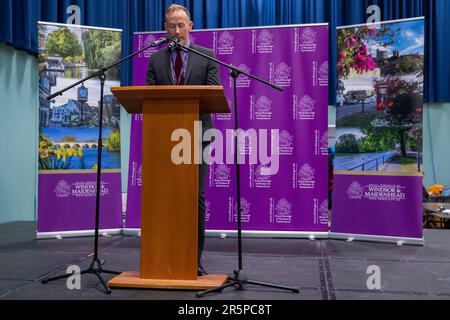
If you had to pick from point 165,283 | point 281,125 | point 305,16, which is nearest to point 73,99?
point 281,125

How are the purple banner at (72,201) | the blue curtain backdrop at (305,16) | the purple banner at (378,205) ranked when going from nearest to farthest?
the purple banner at (378,205) < the purple banner at (72,201) < the blue curtain backdrop at (305,16)

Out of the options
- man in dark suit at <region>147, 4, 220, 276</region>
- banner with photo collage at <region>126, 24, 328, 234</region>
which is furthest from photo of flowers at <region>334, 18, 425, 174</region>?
man in dark suit at <region>147, 4, 220, 276</region>

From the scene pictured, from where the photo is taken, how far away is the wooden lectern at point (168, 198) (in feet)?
9.04

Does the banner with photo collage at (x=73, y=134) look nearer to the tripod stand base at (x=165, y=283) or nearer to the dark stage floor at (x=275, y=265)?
the dark stage floor at (x=275, y=265)

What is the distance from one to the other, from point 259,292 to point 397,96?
111 inches

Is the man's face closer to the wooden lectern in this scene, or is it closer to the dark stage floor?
the wooden lectern

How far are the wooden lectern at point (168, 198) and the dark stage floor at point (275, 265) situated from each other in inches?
4.8

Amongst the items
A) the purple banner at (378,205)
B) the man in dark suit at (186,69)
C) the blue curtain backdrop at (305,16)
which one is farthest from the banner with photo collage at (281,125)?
the blue curtain backdrop at (305,16)

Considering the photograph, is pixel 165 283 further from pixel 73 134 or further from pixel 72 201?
pixel 73 134

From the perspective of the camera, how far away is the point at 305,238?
493 centimetres

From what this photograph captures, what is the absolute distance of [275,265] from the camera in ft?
11.9

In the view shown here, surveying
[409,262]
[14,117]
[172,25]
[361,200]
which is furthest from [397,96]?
[14,117]

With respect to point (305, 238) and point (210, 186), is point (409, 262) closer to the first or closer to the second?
point (305, 238)

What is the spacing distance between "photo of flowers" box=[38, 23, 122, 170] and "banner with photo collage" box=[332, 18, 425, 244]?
2.45m
